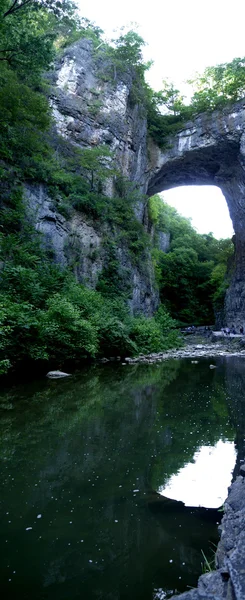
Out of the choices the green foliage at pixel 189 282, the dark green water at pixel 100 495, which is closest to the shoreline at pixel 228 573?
the dark green water at pixel 100 495

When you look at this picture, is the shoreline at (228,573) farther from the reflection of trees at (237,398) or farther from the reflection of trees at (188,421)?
the reflection of trees at (237,398)

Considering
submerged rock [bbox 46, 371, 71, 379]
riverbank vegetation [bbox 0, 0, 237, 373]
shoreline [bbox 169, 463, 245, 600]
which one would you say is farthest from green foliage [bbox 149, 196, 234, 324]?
shoreline [bbox 169, 463, 245, 600]

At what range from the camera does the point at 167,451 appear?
4.51 m

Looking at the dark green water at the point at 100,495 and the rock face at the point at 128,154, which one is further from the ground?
the rock face at the point at 128,154

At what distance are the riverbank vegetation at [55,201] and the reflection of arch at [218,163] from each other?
1.73 metres

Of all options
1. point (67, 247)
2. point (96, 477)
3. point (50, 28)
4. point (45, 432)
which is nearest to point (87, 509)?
point (96, 477)

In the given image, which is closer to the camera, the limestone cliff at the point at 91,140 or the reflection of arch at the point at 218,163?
the limestone cliff at the point at 91,140

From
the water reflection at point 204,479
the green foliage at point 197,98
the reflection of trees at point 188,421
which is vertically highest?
the green foliage at point 197,98

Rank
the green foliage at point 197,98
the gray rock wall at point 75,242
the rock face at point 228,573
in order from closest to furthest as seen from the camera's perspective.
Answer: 1. the rock face at point 228,573
2. the gray rock wall at point 75,242
3. the green foliage at point 197,98

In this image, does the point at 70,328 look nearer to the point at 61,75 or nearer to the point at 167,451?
the point at 167,451

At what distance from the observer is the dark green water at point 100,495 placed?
2.30 meters

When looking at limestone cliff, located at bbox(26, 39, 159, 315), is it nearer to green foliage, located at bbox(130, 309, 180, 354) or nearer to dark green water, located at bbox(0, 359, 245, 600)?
green foliage, located at bbox(130, 309, 180, 354)

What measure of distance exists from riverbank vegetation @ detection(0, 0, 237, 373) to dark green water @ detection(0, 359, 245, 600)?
2314 mm

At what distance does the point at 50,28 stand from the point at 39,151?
417 inches
